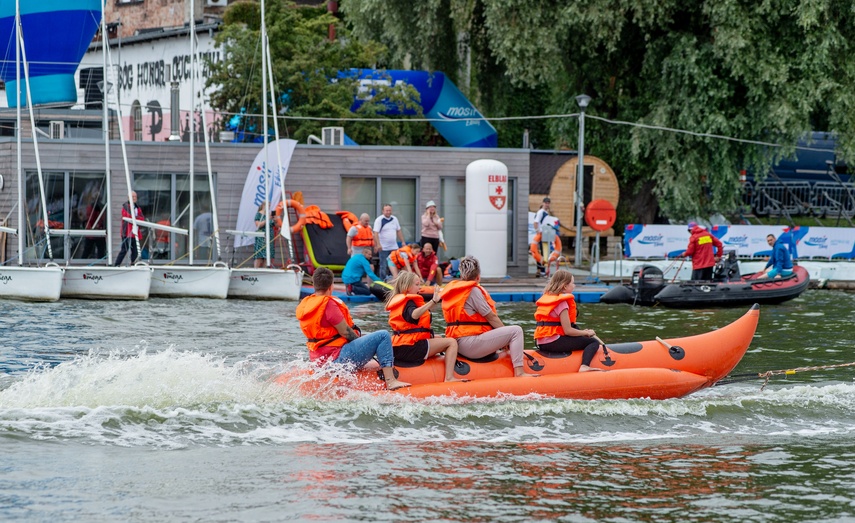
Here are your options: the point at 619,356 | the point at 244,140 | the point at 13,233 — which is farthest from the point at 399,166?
the point at 619,356

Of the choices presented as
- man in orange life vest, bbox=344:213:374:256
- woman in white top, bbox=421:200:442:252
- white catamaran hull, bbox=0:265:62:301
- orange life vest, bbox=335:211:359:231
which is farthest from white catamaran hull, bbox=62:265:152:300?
woman in white top, bbox=421:200:442:252

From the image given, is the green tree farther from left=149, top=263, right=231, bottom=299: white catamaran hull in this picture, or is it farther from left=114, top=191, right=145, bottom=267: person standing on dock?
left=149, top=263, right=231, bottom=299: white catamaran hull

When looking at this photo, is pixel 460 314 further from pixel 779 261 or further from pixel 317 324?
pixel 779 261

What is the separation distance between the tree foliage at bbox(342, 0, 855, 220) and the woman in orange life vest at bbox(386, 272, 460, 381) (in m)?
18.0

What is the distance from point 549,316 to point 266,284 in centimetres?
1128

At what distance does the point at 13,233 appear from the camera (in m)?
23.5

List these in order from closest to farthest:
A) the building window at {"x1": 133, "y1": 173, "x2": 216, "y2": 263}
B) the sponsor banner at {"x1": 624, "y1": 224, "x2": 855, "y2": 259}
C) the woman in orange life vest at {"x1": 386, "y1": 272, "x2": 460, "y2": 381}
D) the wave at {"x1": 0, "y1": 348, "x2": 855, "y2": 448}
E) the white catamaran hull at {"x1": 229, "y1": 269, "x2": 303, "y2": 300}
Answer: the wave at {"x1": 0, "y1": 348, "x2": 855, "y2": 448}, the woman in orange life vest at {"x1": 386, "y1": 272, "x2": 460, "y2": 381}, the white catamaran hull at {"x1": 229, "y1": 269, "x2": 303, "y2": 300}, the building window at {"x1": 133, "y1": 173, "x2": 216, "y2": 263}, the sponsor banner at {"x1": 624, "y1": 224, "x2": 855, "y2": 259}

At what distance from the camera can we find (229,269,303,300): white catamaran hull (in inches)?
902

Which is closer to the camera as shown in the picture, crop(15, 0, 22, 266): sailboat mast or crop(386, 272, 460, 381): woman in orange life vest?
crop(386, 272, 460, 381): woman in orange life vest

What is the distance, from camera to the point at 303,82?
3189 centimetres

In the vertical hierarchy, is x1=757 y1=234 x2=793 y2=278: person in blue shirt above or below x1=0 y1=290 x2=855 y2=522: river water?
above

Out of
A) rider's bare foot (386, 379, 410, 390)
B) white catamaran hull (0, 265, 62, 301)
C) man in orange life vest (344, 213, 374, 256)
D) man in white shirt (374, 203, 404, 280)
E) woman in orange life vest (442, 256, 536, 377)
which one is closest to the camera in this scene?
rider's bare foot (386, 379, 410, 390)

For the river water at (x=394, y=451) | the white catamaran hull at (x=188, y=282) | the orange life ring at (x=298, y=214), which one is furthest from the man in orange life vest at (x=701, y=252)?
the white catamaran hull at (x=188, y=282)

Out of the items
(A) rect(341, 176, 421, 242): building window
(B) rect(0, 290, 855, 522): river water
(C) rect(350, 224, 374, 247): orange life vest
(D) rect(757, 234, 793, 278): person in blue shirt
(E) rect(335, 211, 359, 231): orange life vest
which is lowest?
(B) rect(0, 290, 855, 522): river water
